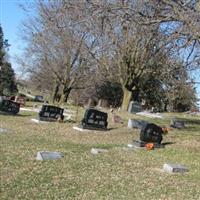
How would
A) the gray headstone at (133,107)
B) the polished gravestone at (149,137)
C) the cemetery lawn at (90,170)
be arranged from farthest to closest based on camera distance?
the gray headstone at (133,107)
the polished gravestone at (149,137)
the cemetery lawn at (90,170)

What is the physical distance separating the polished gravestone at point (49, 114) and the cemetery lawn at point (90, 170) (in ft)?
15.3

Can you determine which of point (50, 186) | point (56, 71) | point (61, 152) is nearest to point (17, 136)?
point (61, 152)

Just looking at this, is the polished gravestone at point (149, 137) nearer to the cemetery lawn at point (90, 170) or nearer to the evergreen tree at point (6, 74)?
the cemetery lawn at point (90, 170)

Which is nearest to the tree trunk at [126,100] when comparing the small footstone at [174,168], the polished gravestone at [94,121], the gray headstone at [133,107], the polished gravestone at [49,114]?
the gray headstone at [133,107]

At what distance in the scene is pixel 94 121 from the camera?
70.4ft

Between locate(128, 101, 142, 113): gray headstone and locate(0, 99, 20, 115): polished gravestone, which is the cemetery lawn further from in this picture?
locate(128, 101, 142, 113): gray headstone

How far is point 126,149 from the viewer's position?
616 inches

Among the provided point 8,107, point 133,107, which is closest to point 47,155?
point 8,107

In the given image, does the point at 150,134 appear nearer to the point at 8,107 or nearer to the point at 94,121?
the point at 94,121

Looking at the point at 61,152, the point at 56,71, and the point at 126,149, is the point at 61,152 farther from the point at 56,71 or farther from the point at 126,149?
the point at 56,71

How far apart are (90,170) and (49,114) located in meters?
12.0

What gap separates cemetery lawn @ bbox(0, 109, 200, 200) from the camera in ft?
31.7

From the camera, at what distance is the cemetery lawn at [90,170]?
9656mm

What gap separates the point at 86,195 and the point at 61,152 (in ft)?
15.1
